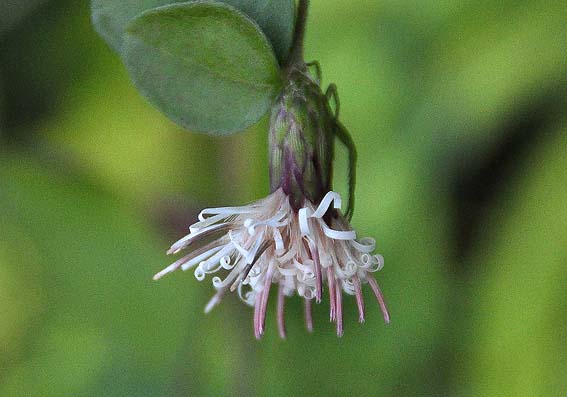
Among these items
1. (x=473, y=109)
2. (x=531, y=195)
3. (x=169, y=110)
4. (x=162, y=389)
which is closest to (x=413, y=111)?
(x=473, y=109)

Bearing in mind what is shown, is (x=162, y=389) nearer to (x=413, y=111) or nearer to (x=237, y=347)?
(x=237, y=347)

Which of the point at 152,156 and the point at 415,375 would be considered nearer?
the point at 415,375

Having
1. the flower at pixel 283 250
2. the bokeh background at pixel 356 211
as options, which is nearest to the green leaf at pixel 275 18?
the flower at pixel 283 250

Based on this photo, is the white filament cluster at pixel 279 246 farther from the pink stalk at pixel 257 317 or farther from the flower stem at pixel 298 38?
the flower stem at pixel 298 38

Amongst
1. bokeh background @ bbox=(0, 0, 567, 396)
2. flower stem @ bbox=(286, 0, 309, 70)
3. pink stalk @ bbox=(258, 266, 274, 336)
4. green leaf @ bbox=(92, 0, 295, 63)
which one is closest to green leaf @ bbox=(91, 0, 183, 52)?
green leaf @ bbox=(92, 0, 295, 63)

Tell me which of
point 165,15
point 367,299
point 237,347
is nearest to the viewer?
point 165,15

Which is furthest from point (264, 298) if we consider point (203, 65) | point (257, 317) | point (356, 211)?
point (356, 211)

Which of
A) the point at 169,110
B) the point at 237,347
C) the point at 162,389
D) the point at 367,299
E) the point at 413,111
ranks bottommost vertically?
the point at 162,389
